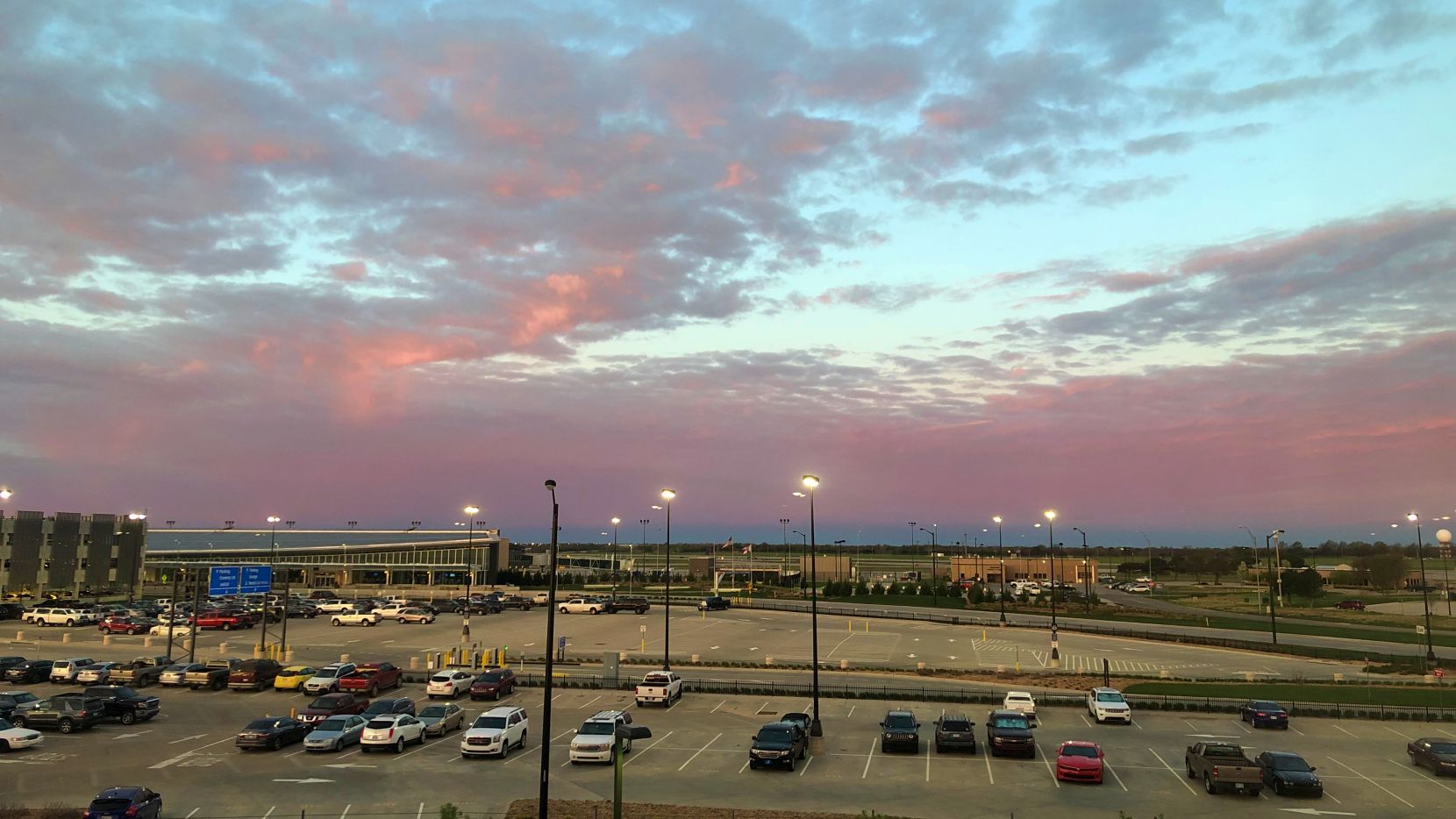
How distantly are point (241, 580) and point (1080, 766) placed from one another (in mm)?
62283

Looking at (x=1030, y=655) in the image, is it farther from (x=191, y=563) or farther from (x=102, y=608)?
(x=191, y=563)

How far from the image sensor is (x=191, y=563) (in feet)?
526

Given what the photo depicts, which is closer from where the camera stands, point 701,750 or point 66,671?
point 701,750

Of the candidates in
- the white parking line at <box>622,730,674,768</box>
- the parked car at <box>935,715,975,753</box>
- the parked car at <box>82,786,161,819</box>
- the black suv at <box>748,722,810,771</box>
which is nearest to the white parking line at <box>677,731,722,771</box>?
the white parking line at <box>622,730,674,768</box>

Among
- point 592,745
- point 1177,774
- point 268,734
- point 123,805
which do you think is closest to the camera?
point 123,805

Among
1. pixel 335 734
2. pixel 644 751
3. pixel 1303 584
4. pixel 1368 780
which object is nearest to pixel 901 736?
pixel 644 751

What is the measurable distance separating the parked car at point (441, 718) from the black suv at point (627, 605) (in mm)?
62509

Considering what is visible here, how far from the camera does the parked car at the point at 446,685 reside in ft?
148

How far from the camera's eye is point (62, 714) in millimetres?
36938

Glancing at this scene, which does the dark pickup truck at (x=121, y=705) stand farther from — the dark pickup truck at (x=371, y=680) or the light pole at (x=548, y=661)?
the light pole at (x=548, y=661)

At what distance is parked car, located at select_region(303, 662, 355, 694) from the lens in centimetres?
4603

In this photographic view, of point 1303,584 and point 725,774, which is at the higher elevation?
point 1303,584

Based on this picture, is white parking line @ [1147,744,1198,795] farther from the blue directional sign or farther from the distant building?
the distant building

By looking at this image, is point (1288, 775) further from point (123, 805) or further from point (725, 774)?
point (123, 805)
